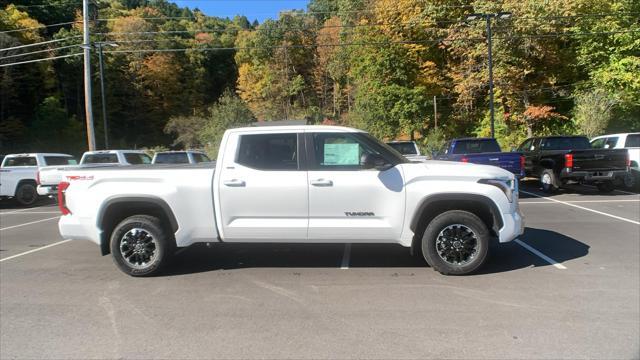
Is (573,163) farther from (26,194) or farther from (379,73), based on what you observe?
(379,73)

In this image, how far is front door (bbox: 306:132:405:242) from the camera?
20.1ft

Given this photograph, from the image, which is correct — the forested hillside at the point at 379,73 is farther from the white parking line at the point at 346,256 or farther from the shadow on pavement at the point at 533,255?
the shadow on pavement at the point at 533,255

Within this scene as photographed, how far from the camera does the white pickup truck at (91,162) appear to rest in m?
14.6

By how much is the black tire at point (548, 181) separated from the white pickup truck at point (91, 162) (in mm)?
14079

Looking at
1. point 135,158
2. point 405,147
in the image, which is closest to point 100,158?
point 135,158

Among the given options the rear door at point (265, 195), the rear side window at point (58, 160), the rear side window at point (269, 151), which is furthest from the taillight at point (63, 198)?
the rear side window at point (58, 160)

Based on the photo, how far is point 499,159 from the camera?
14219 millimetres

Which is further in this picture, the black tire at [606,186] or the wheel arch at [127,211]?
the black tire at [606,186]

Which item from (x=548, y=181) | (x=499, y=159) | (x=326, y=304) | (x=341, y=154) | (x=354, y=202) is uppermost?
(x=341, y=154)

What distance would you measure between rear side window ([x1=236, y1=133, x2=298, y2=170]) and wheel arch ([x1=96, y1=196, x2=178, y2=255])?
3.98 ft

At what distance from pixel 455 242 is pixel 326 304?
79.3 inches

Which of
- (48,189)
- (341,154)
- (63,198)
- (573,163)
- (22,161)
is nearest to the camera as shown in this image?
(341,154)

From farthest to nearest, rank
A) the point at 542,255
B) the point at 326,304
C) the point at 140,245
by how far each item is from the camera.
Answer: the point at 542,255 → the point at 140,245 → the point at 326,304

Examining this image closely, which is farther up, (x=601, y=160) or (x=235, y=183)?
(x=235, y=183)
